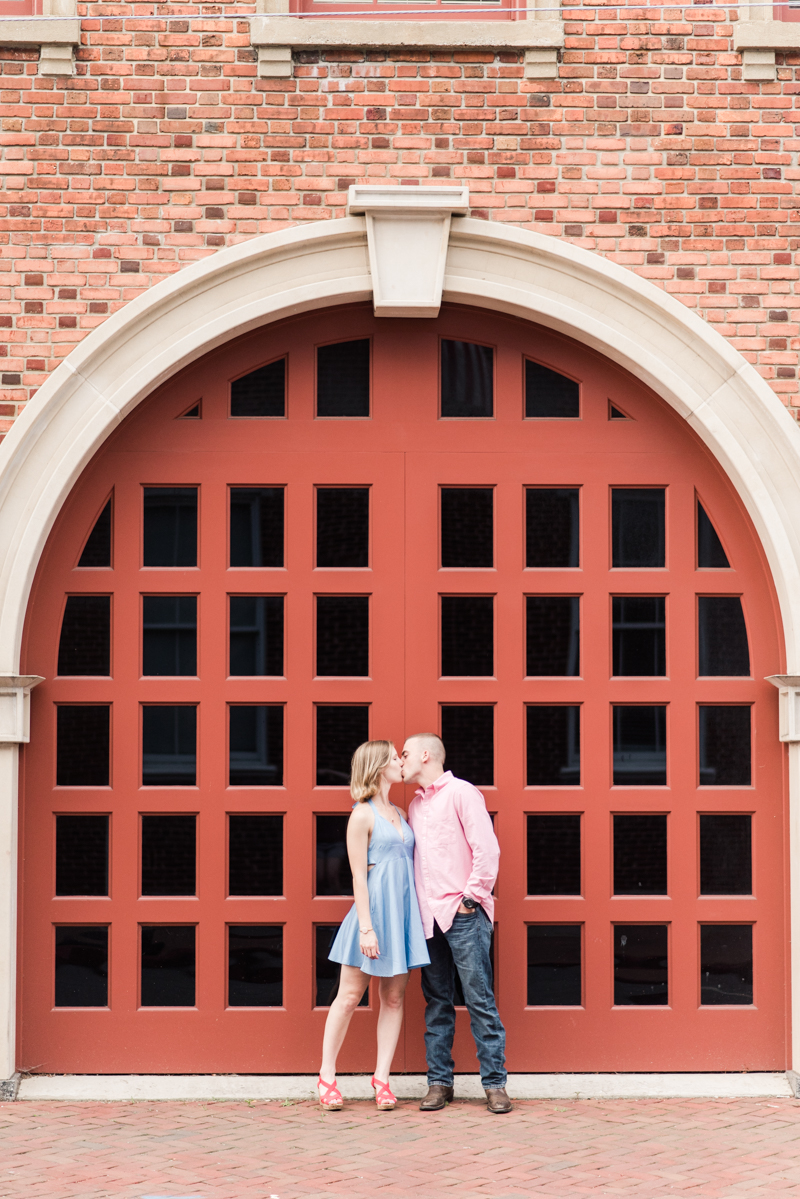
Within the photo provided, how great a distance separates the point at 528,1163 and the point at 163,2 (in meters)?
5.84

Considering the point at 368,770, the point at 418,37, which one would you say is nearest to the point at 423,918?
the point at 368,770

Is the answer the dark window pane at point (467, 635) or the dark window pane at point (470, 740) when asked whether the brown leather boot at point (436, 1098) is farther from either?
the dark window pane at point (467, 635)

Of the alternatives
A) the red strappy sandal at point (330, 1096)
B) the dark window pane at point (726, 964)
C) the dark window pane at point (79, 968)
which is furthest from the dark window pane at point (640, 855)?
the dark window pane at point (79, 968)

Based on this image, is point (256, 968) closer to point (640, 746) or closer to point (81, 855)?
point (81, 855)

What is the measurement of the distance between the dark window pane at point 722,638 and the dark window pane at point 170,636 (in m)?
2.71

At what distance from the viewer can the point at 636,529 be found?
6605 mm

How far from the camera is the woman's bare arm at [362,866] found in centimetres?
569

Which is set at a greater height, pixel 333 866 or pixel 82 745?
pixel 82 745

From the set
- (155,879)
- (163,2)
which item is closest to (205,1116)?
(155,879)

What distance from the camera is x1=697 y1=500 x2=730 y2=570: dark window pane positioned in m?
6.61

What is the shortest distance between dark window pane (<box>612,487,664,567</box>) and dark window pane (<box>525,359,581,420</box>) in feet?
1.69

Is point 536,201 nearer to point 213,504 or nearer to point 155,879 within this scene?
point 213,504

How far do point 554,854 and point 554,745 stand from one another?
570mm

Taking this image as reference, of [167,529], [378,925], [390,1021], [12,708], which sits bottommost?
[390,1021]
